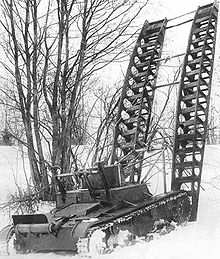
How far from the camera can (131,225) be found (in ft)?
25.5

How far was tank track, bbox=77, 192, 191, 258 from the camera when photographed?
6.46 m

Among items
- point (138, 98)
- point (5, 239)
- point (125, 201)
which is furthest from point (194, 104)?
point (5, 239)

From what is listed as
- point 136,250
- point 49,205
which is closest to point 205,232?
point 136,250

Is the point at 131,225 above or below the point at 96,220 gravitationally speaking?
below

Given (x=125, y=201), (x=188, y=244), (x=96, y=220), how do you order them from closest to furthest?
(x=96, y=220) < (x=188, y=244) < (x=125, y=201)

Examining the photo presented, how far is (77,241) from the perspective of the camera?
6.66m

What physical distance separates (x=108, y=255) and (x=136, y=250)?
424 millimetres

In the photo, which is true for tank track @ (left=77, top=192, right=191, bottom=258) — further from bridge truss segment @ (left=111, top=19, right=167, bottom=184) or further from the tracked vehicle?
bridge truss segment @ (left=111, top=19, right=167, bottom=184)

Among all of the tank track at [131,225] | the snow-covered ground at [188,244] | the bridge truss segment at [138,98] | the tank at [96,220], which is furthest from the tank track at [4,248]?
the bridge truss segment at [138,98]

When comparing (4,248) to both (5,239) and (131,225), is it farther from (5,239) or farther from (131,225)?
(131,225)

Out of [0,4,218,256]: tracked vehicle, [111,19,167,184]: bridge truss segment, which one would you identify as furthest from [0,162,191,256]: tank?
[111,19,167,184]: bridge truss segment

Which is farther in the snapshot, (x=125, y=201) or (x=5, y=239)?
(x=125, y=201)

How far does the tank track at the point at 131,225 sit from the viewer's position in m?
6.46

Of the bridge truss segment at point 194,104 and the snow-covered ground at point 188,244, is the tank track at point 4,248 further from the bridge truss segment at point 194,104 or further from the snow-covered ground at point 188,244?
the bridge truss segment at point 194,104
